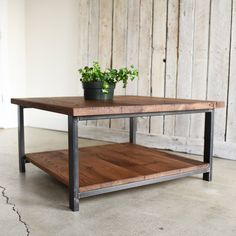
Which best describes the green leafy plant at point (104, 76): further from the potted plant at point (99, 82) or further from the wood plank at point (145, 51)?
the wood plank at point (145, 51)

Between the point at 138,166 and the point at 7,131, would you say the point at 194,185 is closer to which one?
the point at 138,166

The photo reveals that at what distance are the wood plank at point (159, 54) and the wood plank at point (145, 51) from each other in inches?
1.8

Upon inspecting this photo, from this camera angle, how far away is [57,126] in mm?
4074

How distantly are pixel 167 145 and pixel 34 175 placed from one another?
4.27ft

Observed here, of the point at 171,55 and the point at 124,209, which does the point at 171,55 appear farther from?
the point at 124,209

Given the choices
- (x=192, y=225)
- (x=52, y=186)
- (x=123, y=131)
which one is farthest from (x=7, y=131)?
(x=192, y=225)

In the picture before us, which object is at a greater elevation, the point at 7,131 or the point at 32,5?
the point at 32,5

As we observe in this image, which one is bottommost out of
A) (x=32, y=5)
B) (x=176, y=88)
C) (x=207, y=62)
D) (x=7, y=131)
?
(x=7, y=131)

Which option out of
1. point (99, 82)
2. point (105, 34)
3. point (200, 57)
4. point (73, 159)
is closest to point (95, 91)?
point (99, 82)

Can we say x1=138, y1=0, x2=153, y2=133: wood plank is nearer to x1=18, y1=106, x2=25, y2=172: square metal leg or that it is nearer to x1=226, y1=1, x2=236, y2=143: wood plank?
x1=226, y1=1, x2=236, y2=143: wood plank

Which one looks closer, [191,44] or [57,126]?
[191,44]

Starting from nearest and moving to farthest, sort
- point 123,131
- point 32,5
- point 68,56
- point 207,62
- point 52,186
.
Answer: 1. point 52,186
2. point 207,62
3. point 123,131
4. point 68,56
5. point 32,5

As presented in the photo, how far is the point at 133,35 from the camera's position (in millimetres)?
3168

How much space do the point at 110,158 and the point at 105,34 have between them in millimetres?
1698
